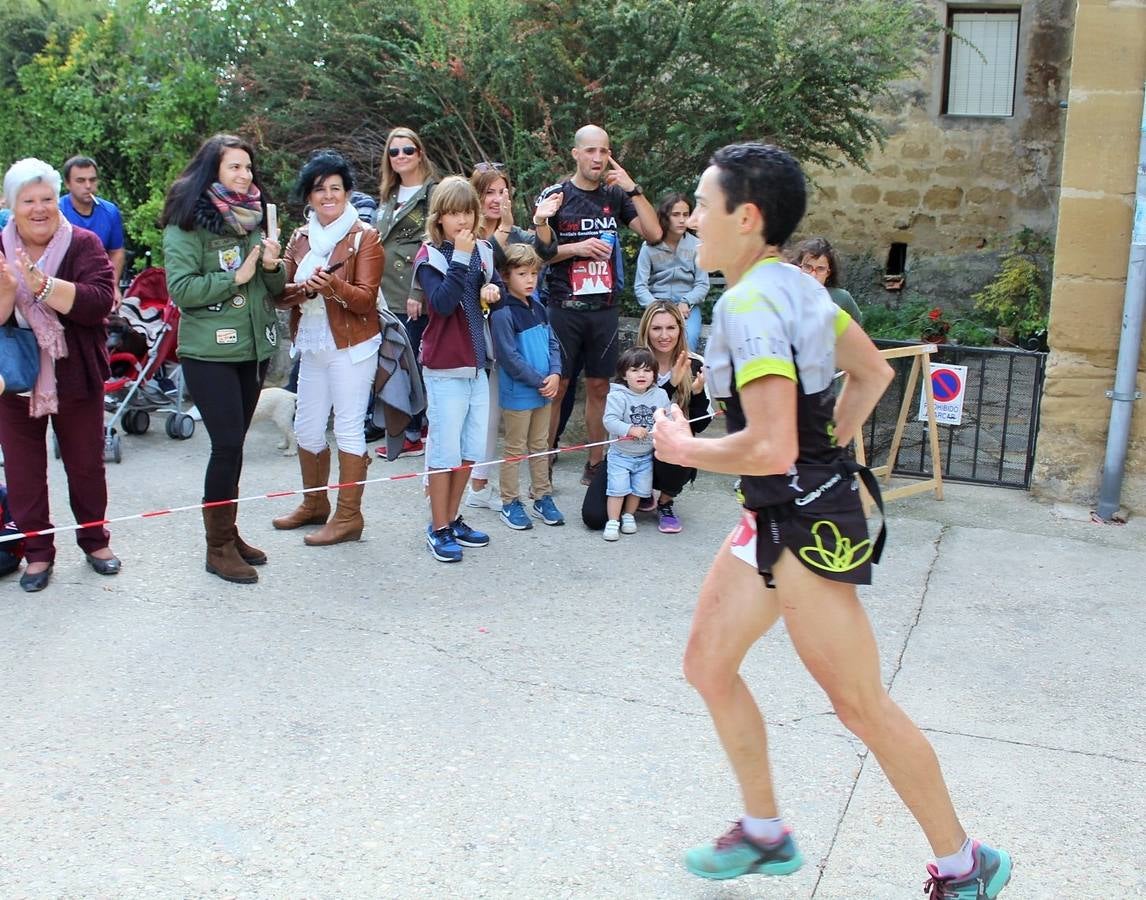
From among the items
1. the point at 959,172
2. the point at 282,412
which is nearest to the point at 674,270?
the point at 282,412

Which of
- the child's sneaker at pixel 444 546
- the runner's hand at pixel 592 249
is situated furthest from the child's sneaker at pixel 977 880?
the runner's hand at pixel 592 249

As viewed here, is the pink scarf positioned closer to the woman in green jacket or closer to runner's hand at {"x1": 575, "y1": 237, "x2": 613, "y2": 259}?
the woman in green jacket

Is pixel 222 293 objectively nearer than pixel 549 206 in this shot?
Yes

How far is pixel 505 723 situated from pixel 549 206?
11.7ft

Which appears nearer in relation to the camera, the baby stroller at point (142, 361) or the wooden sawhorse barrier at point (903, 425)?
the wooden sawhorse barrier at point (903, 425)

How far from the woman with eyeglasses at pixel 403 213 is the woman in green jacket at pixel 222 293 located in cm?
141

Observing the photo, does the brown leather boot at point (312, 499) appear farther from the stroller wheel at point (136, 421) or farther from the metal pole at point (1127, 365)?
the metal pole at point (1127, 365)

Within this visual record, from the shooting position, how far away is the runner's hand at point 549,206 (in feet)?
22.8

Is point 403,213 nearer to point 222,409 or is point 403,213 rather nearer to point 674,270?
point 674,270

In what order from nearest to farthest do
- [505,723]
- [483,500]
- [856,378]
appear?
1. [856,378]
2. [505,723]
3. [483,500]

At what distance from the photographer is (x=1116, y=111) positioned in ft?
21.6

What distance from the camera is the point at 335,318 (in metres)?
5.96

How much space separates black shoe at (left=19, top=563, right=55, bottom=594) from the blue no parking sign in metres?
4.77

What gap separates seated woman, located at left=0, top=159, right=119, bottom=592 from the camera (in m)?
5.26
